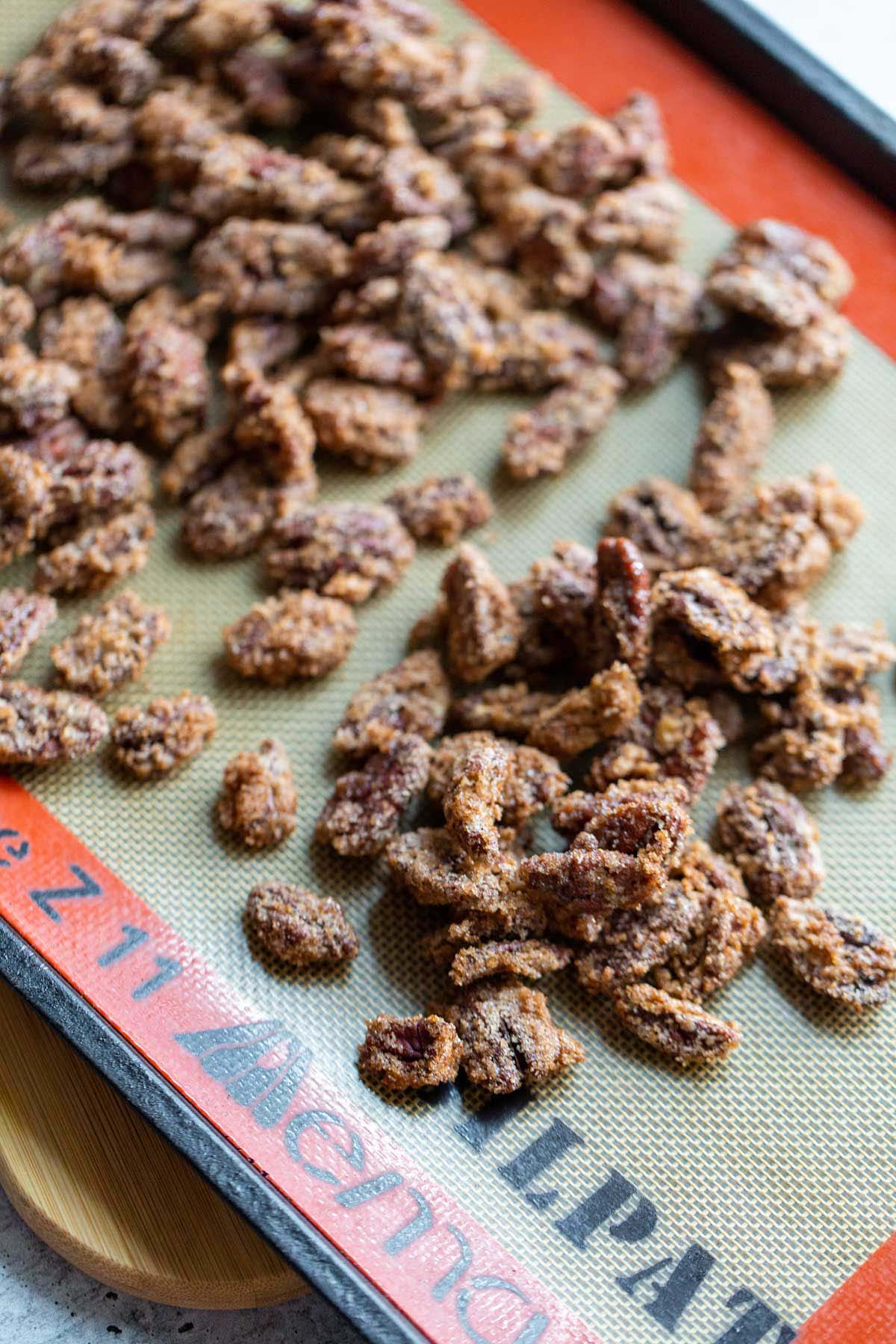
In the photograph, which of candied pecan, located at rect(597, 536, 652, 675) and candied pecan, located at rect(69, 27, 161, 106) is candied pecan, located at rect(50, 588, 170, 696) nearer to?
candied pecan, located at rect(597, 536, 652, 675)

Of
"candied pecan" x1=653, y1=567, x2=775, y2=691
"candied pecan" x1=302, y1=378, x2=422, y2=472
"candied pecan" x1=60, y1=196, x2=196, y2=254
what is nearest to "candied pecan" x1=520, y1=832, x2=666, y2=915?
"candied pecan" x1=653, y1=567, x2=775, y2=691

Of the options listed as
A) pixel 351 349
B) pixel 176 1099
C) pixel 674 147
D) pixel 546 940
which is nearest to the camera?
pixel 176 1099

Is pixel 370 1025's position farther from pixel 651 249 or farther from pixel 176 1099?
pixel 651 249

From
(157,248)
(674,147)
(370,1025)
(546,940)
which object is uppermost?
(674,147)

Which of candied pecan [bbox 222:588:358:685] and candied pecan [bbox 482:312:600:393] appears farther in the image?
candied pecan [bbox 482:312:600:393]

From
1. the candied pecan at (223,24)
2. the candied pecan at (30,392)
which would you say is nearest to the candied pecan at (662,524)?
the candied pecan at (30,392)

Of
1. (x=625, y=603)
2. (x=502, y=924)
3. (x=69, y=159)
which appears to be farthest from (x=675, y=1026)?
(x=69, y=159)

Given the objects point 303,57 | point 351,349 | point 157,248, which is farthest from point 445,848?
point 303,57

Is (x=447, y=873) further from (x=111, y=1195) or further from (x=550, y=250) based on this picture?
(x=550, y=250)
